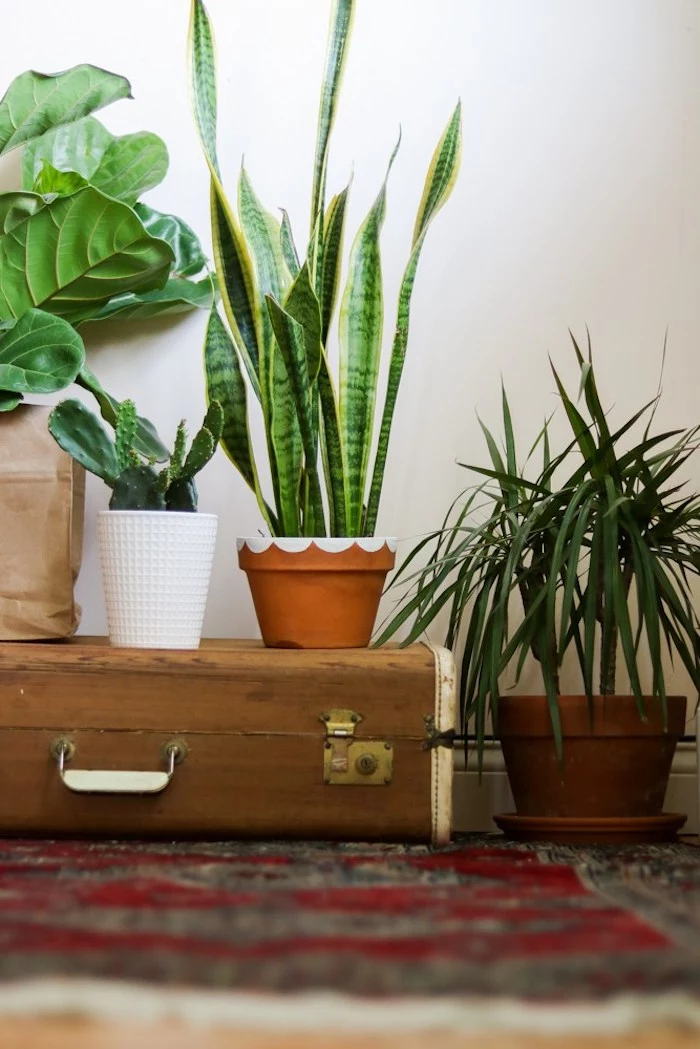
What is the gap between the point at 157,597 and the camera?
45.3 inches

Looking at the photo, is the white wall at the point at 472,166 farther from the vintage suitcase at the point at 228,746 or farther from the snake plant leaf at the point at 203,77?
the vintage suitcase at the point at 228,746

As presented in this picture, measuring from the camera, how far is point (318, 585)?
3.93 ft

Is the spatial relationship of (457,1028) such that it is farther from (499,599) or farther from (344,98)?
(344,98)

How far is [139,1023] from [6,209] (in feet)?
3.40

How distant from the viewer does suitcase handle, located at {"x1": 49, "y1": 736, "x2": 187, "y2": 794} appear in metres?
1.02

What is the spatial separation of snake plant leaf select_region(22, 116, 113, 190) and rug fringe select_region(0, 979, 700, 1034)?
1.13m

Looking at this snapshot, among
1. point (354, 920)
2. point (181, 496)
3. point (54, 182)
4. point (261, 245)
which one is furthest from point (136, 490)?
point (354, 920)

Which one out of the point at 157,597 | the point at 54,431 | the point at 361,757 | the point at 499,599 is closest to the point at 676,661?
the point at 499,599

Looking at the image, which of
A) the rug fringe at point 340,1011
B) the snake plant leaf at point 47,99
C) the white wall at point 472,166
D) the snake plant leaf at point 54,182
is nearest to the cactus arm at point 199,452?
the white wall at point 472,166

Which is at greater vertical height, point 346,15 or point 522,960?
point 346,15

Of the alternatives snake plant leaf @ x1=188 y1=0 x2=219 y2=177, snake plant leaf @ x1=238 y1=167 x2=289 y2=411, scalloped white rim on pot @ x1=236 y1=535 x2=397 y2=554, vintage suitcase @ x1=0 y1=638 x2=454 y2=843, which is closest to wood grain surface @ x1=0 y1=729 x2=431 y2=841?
vintage suitcase @ x1=0 y1=638 x2=454 y2=843

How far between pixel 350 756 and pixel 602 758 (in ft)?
1.02

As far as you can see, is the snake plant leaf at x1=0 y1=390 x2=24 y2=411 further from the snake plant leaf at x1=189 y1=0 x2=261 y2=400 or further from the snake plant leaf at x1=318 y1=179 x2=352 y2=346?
the snake plant leaf at x1=318 y1=179 x2=352 y2=346

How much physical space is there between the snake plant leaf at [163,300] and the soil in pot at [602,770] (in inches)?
29.7
